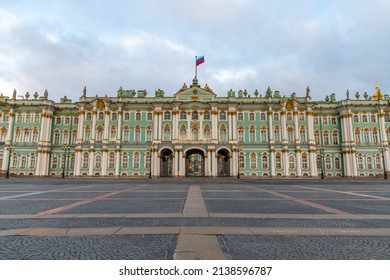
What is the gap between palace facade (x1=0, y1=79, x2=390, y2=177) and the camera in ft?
154

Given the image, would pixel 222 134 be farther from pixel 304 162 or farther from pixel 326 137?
pixel 326 137

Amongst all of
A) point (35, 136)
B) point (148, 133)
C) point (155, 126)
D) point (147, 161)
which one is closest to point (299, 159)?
point (155, 126)

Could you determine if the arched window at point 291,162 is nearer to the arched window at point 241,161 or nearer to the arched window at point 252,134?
the arched window at point 252,134

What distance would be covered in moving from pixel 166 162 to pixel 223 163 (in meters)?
11.3

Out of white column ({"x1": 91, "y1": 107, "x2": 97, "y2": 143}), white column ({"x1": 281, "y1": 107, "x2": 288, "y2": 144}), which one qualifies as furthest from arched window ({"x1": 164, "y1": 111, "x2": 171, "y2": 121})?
white column ({"x1": 281, "y1": 107, "x2": 288, "y2": 144})

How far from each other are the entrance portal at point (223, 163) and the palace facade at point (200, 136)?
0.29 m

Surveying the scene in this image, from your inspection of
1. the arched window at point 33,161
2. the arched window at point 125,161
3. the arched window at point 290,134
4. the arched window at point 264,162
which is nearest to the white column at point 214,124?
Answer: the arched window at point 264,162

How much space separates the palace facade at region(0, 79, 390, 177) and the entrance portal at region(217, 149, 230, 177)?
0.29 metres

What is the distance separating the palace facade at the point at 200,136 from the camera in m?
47.0

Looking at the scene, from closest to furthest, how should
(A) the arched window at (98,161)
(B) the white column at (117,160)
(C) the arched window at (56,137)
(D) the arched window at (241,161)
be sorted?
(B) the white column at (117,160)
(D) the arched window at (241,161)
(A) the arched window at (98,161)
(C) the arched window at (56,137)

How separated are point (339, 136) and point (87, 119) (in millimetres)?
49835

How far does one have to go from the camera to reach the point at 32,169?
48.2 metres

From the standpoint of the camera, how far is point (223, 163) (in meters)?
49.8

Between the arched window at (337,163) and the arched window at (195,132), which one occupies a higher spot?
the arched window at (195,132)
